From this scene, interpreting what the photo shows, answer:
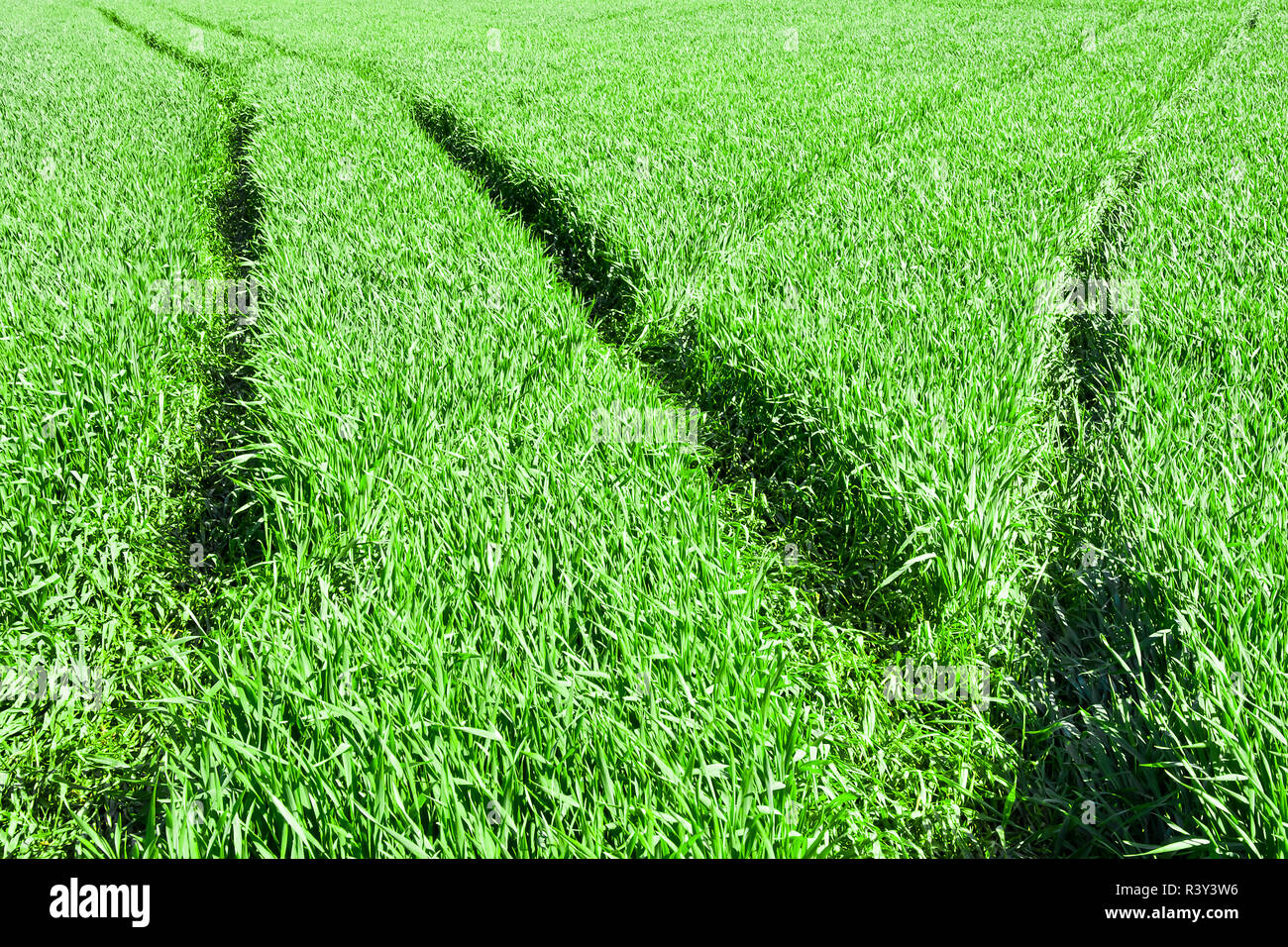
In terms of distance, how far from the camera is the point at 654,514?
207cm

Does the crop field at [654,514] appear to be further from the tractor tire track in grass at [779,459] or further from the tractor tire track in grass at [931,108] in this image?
the tractor tire track in grass at [931,108]

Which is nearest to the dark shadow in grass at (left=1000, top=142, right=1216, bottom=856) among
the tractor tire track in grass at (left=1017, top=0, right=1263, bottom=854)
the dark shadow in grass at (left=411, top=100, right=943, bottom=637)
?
the tractor tire track in grass at (left=1017, top=0, right=1263, bottom=854)

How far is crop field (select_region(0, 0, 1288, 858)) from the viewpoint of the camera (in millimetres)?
1441

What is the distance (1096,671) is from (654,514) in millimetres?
1126

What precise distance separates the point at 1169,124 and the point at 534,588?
7.56 meters

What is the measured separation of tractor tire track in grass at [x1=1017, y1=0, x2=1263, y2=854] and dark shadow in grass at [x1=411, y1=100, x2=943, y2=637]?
1.17ft

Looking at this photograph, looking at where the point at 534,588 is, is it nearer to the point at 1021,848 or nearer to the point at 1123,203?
the point at 1021,848

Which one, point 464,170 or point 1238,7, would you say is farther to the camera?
point 1238,7

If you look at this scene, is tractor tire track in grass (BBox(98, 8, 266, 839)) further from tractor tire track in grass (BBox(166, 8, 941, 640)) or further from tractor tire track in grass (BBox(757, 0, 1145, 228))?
tractor tire track in grass (BBox(757, 0, 1145, 228))

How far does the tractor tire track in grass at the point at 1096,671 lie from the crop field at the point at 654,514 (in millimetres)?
14

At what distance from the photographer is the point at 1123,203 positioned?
200 inches

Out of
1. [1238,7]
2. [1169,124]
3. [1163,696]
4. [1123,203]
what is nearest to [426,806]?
[1163,696]

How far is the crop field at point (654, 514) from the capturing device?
56.7 inches
